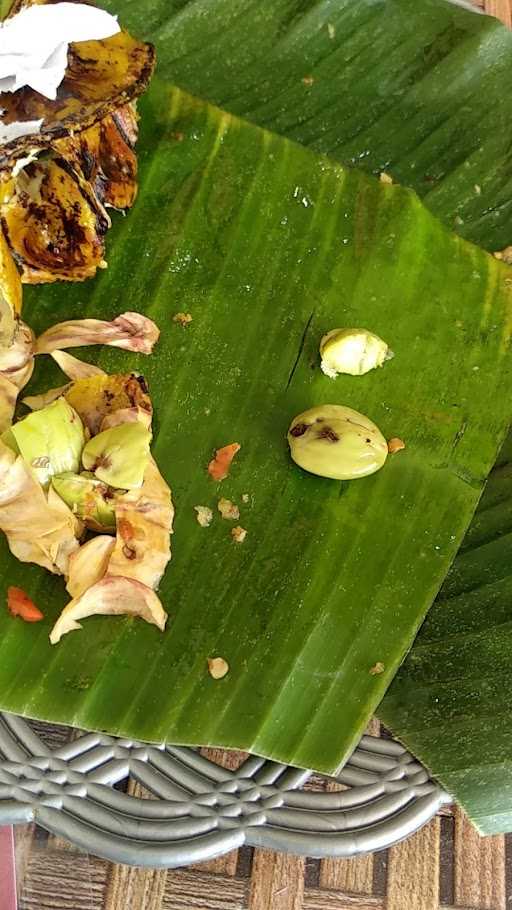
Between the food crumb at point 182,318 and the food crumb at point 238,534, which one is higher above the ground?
the food crumb at point 182,318

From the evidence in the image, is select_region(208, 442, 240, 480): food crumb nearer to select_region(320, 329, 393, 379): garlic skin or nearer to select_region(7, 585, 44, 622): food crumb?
select_region(320, 329, 393, 379): garlic skin

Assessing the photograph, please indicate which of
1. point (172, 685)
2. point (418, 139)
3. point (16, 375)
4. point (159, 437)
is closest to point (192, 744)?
point (172, 685)

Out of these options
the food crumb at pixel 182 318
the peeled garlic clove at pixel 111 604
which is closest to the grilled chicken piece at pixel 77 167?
the food crumb at pixel 182 318

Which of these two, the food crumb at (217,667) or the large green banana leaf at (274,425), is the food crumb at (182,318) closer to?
the large green banana leaf at (274,425)

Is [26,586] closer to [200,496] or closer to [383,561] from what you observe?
[200,496]

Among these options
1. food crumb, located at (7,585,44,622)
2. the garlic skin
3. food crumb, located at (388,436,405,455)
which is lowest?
food crumb, located at (7,585,44,622)

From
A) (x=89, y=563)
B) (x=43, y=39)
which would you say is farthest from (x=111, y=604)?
(x=43, y=39)

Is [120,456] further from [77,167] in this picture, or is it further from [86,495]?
[77,167]

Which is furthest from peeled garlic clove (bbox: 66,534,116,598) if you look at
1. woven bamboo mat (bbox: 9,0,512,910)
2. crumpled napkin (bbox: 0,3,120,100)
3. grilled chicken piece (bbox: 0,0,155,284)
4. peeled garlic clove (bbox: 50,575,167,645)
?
crumpled napkin (bbox: 0,3,120,100)
